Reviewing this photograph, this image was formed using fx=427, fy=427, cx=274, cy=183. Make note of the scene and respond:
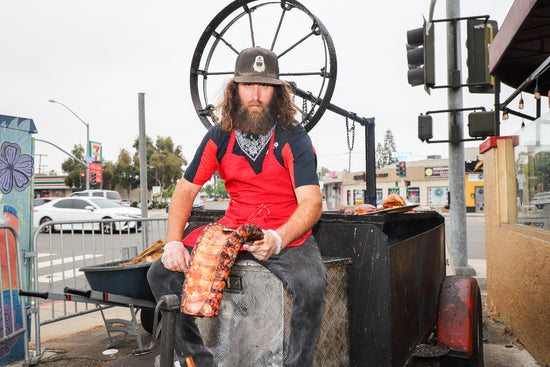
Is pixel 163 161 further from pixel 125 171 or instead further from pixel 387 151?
pixel 387 151

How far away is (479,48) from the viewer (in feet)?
16.9

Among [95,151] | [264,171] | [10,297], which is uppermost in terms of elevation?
[95,151]

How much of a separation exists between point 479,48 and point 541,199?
2.08 metres

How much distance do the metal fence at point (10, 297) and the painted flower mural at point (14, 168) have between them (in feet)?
1.37

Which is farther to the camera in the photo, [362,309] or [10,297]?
[10,297]

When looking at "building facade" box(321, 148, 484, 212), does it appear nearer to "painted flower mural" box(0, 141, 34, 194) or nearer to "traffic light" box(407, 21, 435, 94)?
"traffic light" box(407, 21, 435, 94)

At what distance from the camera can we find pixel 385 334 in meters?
2.09

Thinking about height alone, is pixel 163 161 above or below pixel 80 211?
above

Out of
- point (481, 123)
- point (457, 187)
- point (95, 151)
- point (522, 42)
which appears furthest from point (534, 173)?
point (95, 151)

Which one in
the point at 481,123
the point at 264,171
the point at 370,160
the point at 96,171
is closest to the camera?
the point at 264,171

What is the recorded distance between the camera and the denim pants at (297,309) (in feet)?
5.64

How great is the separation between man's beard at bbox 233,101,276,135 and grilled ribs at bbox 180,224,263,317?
63cm

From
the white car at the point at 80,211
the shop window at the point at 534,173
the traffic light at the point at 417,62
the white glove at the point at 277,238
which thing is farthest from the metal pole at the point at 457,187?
the white car at the point at 80,211

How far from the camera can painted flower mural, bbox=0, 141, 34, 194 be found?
3981 millimetres
